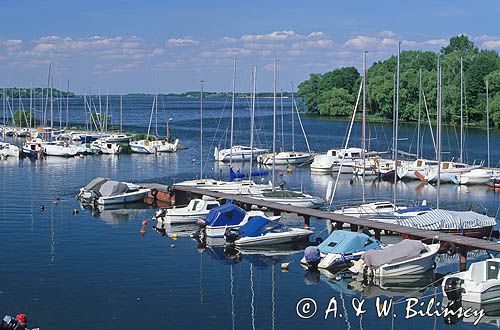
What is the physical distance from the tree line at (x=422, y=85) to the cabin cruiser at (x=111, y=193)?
6710cm

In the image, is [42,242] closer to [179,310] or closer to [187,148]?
[179,310]

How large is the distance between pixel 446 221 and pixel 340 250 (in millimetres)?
7139

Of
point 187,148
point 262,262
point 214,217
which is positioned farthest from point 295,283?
point 187,148

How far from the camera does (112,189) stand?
181 ft

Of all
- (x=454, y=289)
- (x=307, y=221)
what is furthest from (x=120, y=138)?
(x=454, y=289)

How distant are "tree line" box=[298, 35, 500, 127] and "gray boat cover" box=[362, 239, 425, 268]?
8116cm

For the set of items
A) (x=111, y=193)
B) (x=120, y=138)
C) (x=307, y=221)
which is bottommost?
(x=307, y=221)

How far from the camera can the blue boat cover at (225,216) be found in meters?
43.4

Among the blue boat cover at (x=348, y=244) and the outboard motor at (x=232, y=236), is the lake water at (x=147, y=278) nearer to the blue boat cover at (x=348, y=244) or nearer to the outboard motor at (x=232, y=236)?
the outboard motor at (x=232, y=236)

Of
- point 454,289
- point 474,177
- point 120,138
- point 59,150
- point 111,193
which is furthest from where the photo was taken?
point 120,138

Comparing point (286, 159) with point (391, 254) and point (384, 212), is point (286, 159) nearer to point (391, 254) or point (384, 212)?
point (384, 212)

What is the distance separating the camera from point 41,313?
98.3ft

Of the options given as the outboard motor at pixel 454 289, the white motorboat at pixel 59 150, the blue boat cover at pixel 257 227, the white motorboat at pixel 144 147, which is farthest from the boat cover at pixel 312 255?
the white motorboat at pixel 144 147

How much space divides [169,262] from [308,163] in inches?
1819
